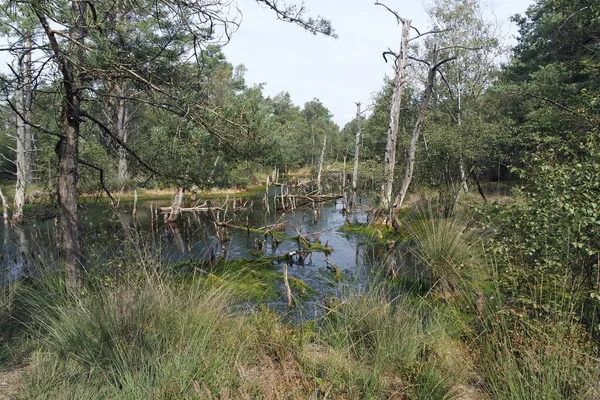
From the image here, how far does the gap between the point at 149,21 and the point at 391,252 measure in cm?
860

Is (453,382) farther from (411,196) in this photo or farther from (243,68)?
(243,68)

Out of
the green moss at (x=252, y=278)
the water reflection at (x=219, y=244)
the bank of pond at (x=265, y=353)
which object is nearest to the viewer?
the bank of pond at (x=265, y=353)

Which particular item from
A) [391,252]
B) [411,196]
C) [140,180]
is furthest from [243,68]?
[140,180]

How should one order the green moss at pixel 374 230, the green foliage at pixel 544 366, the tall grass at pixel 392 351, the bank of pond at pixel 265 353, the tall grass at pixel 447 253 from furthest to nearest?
the green moss at pixel 374 230 < the tall grass at pixel 447 253 < the tall grass at pixel 392 351 < the bank of pond at pixel 265 353 < the green foliage at pixel 544 366

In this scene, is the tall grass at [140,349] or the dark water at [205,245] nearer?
the tall grass at [140,349]

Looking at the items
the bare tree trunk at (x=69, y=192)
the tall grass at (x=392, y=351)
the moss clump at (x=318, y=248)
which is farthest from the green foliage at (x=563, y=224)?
the moss clump at (x=318, y=248)

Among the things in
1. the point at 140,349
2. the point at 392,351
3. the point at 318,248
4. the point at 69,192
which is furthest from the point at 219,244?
the point at 140,349

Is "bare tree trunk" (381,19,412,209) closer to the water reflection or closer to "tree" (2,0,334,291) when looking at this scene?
the water reflection

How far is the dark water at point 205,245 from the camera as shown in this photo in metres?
5.73

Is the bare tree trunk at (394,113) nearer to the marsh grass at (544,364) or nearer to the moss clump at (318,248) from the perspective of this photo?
the moss clump at (318,248)

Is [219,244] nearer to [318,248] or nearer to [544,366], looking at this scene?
[318,248]

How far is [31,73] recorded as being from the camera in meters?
3.86

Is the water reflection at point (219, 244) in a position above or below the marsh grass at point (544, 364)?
below

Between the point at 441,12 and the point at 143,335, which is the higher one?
the point at 441,12
